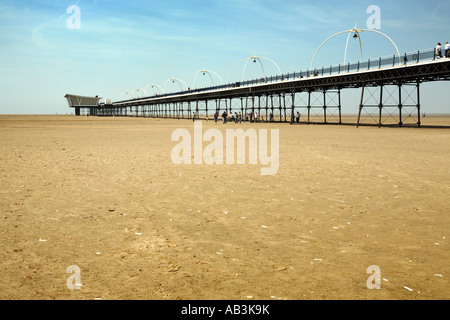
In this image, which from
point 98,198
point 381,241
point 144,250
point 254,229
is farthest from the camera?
point 98,198

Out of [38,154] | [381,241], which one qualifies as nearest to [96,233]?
[381,241]

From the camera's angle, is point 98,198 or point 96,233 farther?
point 98,198

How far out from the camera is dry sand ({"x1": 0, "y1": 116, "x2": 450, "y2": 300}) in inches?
157

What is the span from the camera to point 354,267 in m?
4.49

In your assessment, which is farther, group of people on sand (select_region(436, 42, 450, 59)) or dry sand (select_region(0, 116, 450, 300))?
group of people on sand (select_region(436, 42, 450, 59))

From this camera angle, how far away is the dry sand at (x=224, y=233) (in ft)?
13.1

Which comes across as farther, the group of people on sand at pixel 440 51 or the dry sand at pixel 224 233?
the group of people on sand at pixel 440 51

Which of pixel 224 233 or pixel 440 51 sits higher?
pixel 440 51

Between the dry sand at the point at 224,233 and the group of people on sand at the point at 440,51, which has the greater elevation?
the group of people on sand at the point at 440,51

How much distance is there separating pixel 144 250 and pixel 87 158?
10.4 meters

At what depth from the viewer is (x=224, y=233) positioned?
5.80 m

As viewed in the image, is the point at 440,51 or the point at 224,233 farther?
the point at 440,51

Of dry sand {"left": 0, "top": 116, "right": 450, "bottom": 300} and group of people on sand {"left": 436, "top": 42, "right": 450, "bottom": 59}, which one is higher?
group of people on sand {"left": 436, "top": 42, "right": 450, "bottom": 59}
